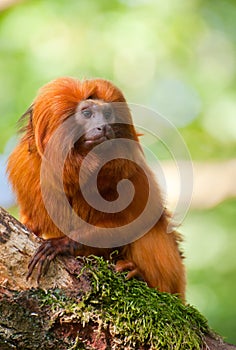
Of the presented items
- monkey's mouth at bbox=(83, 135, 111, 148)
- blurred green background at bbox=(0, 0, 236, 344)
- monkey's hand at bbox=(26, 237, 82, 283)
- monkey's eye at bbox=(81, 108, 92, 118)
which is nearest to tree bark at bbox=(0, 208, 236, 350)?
monkey's hand at bbox=(26, 237, 82, 283)

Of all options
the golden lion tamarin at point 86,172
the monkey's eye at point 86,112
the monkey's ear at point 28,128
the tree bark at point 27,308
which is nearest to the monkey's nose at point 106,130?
the golden lion tamarin at point 86,172

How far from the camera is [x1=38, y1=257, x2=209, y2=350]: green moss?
9.91 feet

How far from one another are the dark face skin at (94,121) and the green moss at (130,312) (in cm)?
68

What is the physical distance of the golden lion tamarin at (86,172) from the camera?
361cm

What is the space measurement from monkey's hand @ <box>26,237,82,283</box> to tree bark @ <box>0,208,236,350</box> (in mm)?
29

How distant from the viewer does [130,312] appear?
3.11m

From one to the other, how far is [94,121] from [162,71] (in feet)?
13.3

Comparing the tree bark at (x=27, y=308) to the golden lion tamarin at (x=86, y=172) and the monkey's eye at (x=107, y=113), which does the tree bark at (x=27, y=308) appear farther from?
the monkey's eye at (x=107, y=113)

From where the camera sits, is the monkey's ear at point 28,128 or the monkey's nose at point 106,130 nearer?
the monkey's nose at point 106,130

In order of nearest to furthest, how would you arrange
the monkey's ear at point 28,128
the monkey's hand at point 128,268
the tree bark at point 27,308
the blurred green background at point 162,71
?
the tree bark at point 27,308 → the monkey's hand at point 128,268 → the monkey's ear at point 28,128 → the blurred green background at point 162,71

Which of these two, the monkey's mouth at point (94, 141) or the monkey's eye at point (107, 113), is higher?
the monkey's eye at point (107, 113)

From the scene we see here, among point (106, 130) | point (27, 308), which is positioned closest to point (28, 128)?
point (106, 130)

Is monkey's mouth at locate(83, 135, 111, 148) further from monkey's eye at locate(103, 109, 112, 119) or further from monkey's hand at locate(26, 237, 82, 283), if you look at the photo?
monkey's hand at locate(26, 237, 82, 283)

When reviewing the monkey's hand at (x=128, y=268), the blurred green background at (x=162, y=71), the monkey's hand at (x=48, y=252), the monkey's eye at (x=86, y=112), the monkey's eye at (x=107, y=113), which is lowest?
the monkey's hand at (x=48, y=252)
